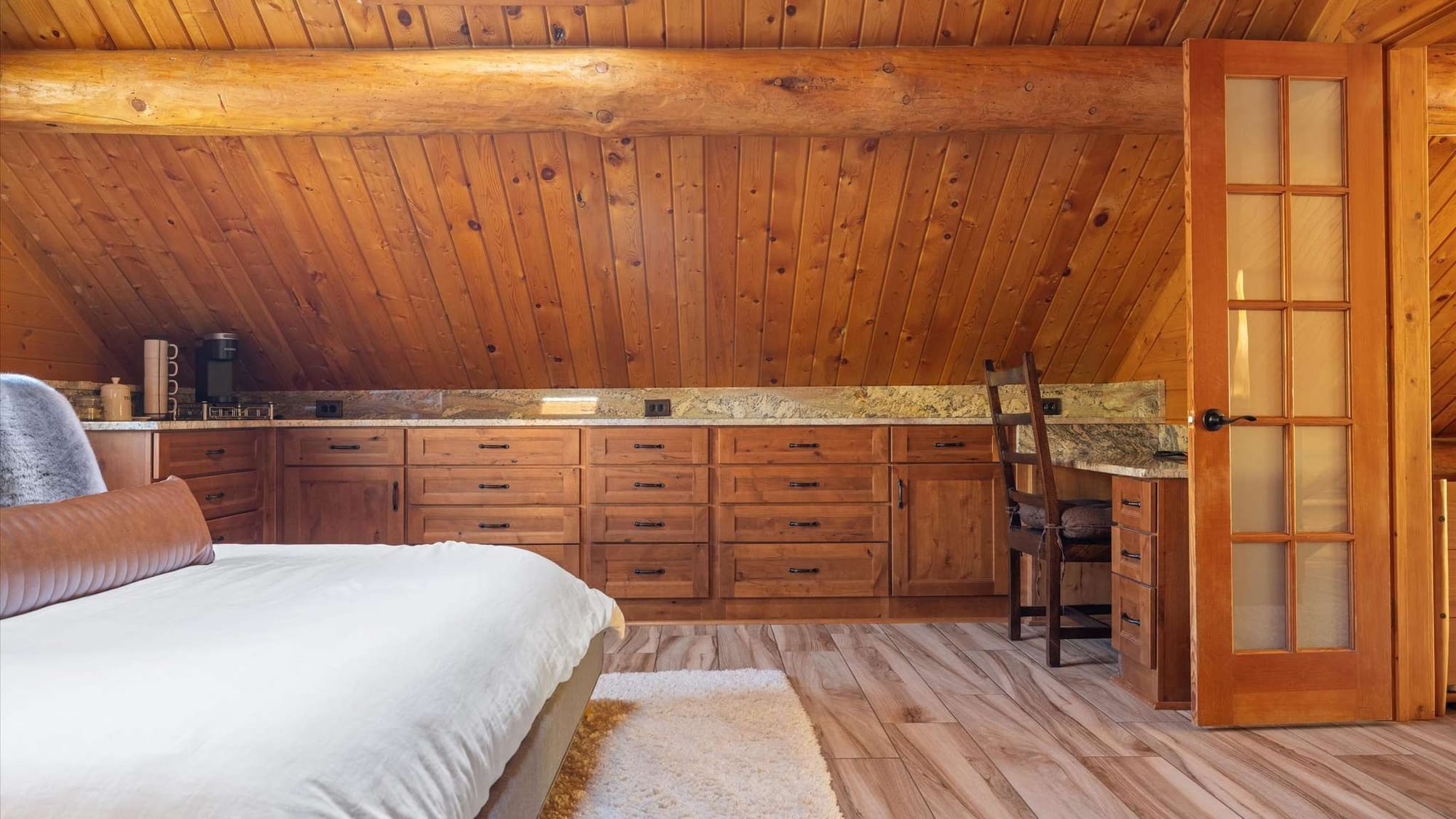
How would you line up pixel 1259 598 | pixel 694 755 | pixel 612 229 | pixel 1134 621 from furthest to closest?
pixel 612 229, pixel 1134 621, pixel 1259 598, pixel 694 755

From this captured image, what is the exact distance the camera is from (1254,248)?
246cm

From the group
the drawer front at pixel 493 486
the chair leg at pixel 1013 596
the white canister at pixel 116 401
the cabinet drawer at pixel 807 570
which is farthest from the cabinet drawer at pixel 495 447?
the chair leg at pixel 1013 596

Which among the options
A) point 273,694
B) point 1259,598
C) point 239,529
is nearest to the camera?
point 273,694

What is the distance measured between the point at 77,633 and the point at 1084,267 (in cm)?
361

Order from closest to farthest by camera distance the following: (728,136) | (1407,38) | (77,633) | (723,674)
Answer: (77,633) → (1407,38) → (723,674) → (728,136)

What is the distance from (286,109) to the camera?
2.80 m

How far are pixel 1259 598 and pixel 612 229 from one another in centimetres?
261

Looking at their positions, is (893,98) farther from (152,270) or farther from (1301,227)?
(152,270)

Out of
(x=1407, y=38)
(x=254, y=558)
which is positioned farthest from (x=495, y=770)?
(x=1407, y=38)

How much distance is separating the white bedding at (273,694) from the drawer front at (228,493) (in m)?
1.91

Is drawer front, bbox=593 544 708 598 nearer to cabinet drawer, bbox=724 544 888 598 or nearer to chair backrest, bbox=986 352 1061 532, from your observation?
cabinet drawer, bbox=724 544 888 598

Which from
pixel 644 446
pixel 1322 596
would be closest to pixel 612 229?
pixel 644 446

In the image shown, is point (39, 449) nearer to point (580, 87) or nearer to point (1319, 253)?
point (580, 87)

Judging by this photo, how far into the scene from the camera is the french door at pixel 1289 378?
239cm
